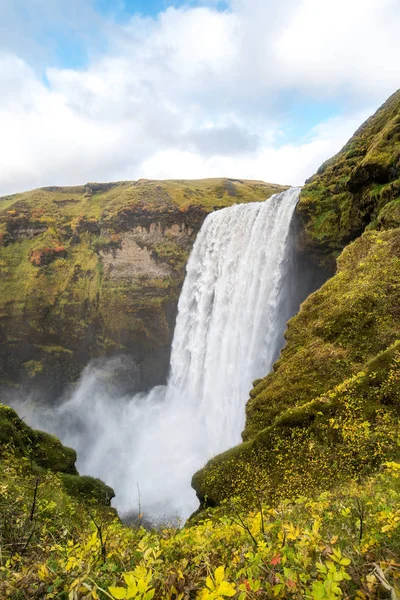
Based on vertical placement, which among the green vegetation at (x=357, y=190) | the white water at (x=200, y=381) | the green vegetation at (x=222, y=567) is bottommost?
the white water at (x=200, y=381)

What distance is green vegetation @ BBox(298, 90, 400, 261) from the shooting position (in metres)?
13.2

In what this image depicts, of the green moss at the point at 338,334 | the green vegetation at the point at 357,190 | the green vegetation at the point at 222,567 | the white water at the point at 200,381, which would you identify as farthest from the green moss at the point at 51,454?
the green vegetation at the point at 357,190

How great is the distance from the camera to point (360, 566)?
1721 millimetres

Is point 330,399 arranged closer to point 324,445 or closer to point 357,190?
point 324,445

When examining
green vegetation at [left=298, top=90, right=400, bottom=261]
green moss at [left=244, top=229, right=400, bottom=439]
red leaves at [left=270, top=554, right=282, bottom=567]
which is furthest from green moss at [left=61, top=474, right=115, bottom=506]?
green vegetation at [left=298, top=90, right=400, bottom=261]

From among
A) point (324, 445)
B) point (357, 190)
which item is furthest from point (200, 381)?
point (324, 445)

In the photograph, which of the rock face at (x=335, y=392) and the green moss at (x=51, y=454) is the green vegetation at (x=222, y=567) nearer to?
the rock face at (x=335, y=392)

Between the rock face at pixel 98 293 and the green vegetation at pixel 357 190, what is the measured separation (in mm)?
16462

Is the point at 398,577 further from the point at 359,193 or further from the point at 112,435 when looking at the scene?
the point at 112,435

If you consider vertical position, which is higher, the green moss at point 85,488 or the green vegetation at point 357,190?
the green vegetation at point 357,190

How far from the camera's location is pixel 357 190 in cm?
1552

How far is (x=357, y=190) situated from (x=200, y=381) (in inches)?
645

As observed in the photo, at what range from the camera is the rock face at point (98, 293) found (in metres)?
32.6

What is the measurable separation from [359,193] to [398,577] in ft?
A: 55.4
